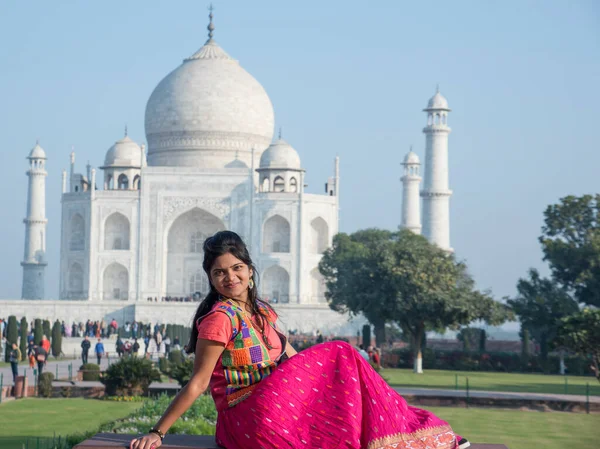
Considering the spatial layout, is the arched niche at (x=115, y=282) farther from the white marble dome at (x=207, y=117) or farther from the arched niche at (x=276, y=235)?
the arched niche at (x=276, y=235)

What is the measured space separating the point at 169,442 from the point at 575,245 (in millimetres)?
23651

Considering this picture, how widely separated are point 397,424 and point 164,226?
36949 mm

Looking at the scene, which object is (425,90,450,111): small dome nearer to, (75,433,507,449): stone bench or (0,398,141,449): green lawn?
(0,398,141,449): green lawn

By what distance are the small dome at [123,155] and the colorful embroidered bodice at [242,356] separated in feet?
127

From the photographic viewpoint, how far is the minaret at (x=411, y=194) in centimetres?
4262

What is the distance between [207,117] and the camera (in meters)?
42.4

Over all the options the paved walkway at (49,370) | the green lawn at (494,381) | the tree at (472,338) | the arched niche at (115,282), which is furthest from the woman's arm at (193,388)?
the arched niche at (115,282)

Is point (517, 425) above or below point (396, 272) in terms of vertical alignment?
below

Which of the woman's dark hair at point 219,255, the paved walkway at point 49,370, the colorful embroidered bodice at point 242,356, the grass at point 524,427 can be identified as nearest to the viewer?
the colorful embroidered bodice at point 242,356

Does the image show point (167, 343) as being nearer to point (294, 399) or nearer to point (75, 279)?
point (75, 279)

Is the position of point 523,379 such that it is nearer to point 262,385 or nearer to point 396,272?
Result: point 396,272

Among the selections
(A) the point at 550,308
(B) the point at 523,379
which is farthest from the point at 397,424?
(A) the point at 550,308

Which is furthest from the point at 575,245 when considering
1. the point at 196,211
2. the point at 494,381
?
the point at 196,211

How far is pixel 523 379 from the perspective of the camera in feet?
69.9
